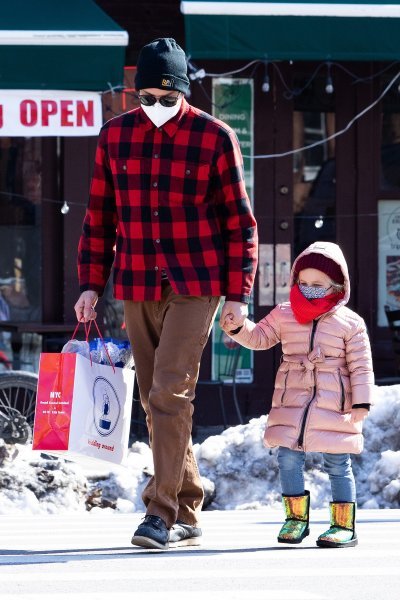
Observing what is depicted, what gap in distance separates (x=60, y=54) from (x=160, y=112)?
206 inches

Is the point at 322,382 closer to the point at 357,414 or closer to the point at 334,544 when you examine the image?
the point at 357,414

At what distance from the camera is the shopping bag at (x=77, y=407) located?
22.0 ft

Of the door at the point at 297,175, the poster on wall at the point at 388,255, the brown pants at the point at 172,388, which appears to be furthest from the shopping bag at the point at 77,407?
the poster on wall at the point at 388,255

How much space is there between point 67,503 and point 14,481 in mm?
329

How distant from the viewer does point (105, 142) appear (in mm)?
6625

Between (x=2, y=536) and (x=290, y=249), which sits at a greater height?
(x=290, y=249)

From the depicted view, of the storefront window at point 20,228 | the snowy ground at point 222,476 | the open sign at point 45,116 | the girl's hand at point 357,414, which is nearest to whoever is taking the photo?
the girl's hand at point 357,414

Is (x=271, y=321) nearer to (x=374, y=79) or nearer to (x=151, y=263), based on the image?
(x=151, y=263)

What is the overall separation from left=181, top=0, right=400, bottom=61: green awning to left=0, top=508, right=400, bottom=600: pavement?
16.0 ft

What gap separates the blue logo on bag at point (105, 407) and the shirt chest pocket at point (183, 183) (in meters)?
0.91

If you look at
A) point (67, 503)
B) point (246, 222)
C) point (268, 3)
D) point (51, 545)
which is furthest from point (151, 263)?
point (268, 3)

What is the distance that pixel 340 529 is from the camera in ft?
21.4

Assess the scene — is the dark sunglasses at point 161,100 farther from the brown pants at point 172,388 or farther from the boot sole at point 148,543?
the boot sole at point 148,543

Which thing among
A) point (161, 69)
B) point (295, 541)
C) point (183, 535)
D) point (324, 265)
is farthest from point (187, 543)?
point (161, 69)
